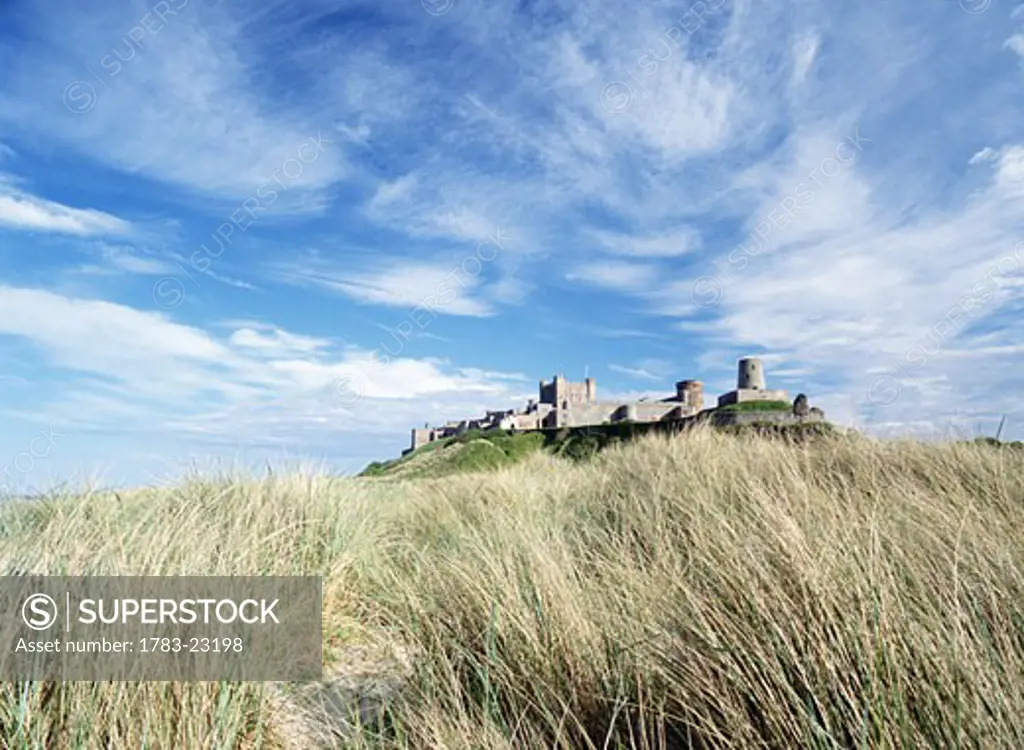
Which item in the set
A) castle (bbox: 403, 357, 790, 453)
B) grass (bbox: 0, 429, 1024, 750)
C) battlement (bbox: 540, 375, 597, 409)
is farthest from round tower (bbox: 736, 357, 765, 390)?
grass (bbox: 0, 429, 1024, 750)

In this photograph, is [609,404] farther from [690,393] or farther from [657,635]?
[657,635]

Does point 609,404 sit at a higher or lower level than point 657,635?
higher

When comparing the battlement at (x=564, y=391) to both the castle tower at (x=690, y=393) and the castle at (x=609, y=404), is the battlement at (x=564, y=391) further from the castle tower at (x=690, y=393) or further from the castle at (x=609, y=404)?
the castle tower at (x=690, y=393)

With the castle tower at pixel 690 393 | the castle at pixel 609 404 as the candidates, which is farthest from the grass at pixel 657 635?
the castle tower at pixel 690 393

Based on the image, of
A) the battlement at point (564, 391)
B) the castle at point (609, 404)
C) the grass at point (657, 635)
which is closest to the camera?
the grass at point (657, 635)

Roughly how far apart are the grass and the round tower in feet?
126

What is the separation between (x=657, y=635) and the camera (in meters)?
2.03

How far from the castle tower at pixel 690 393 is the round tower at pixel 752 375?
2.64 meters

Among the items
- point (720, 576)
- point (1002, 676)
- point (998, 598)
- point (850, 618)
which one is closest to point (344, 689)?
point (720, 576)

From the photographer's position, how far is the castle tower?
41312 millimetres

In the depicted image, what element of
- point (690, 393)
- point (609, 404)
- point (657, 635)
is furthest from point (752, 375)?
point (657, 635)

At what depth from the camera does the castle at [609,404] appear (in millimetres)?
38656

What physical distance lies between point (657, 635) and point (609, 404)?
39.0 metres

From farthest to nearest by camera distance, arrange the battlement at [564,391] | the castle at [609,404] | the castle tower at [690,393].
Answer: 1. the battlement at [564,391]
2. the castle tower at [690,393]
3. the castle at [609,404]
